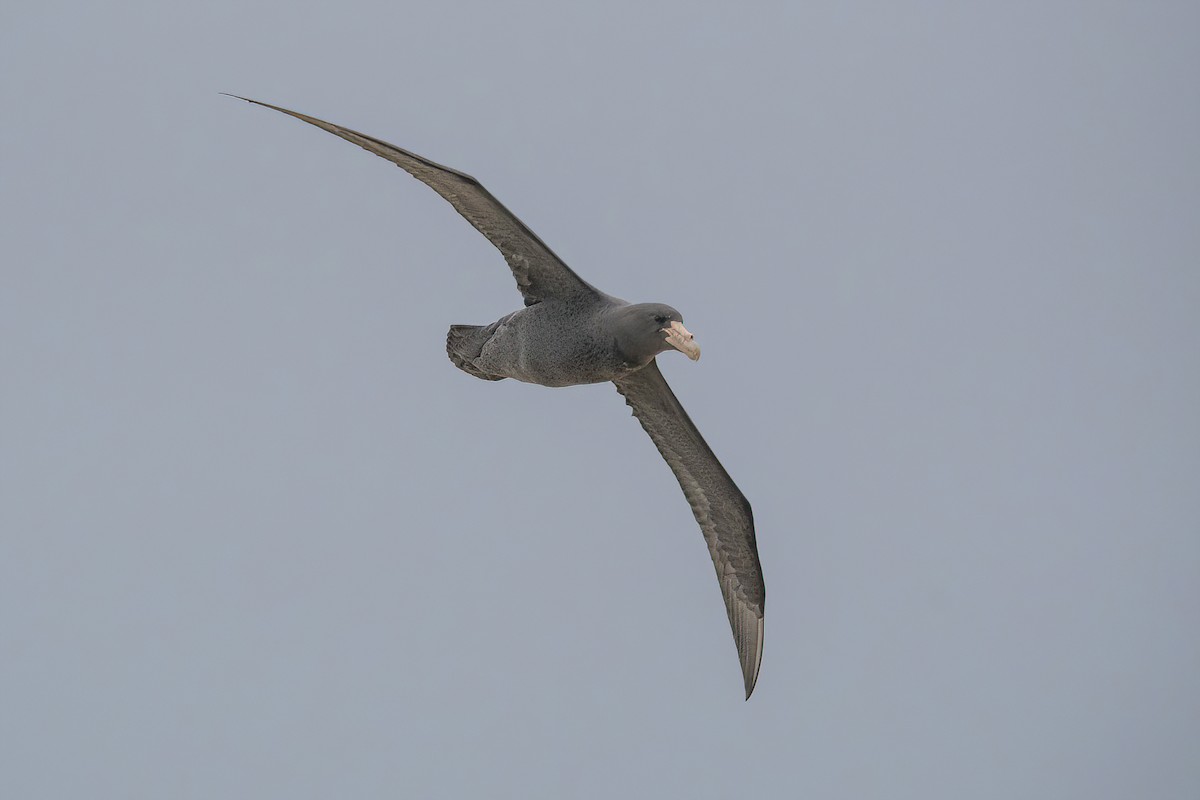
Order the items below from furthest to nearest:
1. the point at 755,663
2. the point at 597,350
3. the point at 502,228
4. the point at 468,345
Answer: the point at 755,663 < the point at 468,345 < the point at 502,228 < the point at 597,350

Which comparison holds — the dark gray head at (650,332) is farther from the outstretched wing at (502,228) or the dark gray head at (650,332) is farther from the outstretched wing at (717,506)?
the outstretched wing at (717,506)

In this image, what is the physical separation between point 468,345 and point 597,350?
1.71 meters

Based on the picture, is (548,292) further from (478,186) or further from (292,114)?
(292,114)

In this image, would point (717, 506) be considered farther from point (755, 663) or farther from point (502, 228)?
point (502, 228)

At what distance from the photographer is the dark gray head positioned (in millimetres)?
11336

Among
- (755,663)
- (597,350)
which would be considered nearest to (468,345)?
(597,350)

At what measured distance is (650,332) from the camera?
1148 cm

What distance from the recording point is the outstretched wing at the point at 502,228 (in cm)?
1127

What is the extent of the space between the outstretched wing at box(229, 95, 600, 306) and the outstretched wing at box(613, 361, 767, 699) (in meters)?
1.56

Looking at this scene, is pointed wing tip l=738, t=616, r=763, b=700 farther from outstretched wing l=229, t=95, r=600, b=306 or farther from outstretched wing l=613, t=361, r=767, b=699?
outstretched wing l=229, t=95, r=600, b=306

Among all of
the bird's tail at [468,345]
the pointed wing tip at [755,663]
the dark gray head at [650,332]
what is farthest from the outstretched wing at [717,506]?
the dark gray head at [650,332]

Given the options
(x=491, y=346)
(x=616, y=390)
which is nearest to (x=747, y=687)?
(x=616, y=390)

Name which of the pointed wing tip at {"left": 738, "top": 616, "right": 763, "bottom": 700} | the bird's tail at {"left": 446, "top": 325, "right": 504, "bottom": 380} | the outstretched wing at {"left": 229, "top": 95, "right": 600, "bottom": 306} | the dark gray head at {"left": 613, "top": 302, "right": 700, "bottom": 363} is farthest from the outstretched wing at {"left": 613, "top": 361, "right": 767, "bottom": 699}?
the dark gray head at {"left": 613, "top": 302, "right": 700, "bottom": 363}

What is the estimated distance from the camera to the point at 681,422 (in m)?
13.8
